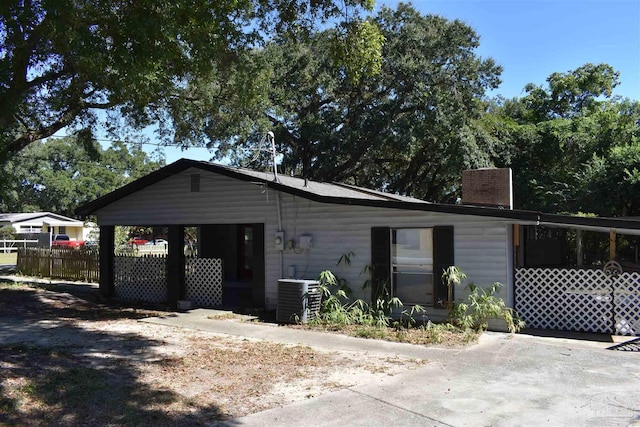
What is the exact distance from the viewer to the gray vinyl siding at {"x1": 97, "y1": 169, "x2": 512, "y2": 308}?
34.1 feet

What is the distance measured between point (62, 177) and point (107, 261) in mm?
51446

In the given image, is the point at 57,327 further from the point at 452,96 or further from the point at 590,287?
the point at 452,96

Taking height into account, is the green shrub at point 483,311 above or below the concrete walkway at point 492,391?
above

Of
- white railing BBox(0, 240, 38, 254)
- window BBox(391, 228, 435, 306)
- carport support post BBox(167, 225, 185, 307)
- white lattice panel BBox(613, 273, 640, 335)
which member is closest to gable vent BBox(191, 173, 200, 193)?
carport support post BBox(167, 225, 185, 307)

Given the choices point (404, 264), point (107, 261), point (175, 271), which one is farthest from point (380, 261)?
point (107, 261)

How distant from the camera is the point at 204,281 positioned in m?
14.1

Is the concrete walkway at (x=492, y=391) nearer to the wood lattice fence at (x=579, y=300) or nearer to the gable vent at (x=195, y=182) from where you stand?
the wood lattice fence at (x=579, y=300)

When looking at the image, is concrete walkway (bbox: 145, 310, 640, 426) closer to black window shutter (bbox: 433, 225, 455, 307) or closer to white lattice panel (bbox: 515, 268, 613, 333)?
white lattice panel (bbox: 515, 268, 613, 333)

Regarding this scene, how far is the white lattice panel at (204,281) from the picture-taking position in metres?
13.9

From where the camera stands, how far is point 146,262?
15.2 m

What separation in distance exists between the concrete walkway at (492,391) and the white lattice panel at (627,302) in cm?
104

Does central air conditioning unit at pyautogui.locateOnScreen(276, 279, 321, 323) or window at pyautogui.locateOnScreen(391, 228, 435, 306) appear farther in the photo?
window at pyautogui.locateOnScreen(391, 228, 435, 306)

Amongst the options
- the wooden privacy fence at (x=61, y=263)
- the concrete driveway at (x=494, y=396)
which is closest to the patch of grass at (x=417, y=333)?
the concrete driveway at (x=494, y=396)

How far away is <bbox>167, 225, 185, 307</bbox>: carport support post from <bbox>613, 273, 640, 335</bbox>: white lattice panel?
1044cm
